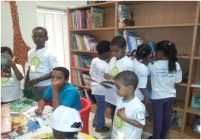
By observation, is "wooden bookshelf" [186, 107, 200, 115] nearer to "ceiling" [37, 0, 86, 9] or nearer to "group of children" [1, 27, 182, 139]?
"group of children" [1, 27, 182, 139]

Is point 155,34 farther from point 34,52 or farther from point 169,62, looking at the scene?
point 34,52

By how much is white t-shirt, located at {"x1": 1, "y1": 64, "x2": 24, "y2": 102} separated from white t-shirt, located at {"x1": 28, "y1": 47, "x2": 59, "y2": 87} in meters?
0.19

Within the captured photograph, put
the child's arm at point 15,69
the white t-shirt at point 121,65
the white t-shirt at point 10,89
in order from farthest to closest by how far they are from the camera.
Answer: the white t-shirt at point 121,65 < the child's arm at point 15,69 < the white t-shirt at point 10,89

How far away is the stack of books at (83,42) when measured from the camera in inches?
126

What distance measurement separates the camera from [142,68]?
2105mm

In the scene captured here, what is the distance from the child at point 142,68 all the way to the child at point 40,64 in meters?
0.84

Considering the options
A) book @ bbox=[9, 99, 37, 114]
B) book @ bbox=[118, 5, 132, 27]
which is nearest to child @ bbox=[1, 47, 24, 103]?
book @ bbox=[9, 99, 37, 114]

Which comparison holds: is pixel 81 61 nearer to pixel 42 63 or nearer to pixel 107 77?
pixel 107 77

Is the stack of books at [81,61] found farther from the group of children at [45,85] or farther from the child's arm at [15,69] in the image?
the child's arm at [15,69]

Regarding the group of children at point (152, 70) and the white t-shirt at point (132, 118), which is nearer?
the white t-shirt at point (132, 118)

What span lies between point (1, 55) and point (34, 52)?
32 cm

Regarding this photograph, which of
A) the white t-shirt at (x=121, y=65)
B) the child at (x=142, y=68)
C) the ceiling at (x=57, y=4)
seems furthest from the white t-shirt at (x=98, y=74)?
the ceiling at (x=57, y=4)

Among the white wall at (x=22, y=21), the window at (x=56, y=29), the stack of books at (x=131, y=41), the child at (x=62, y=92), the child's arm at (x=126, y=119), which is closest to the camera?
the child's arm at (x=126, y=119)

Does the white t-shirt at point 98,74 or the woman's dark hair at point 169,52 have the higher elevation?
the woman's dark hair at point 169,52
